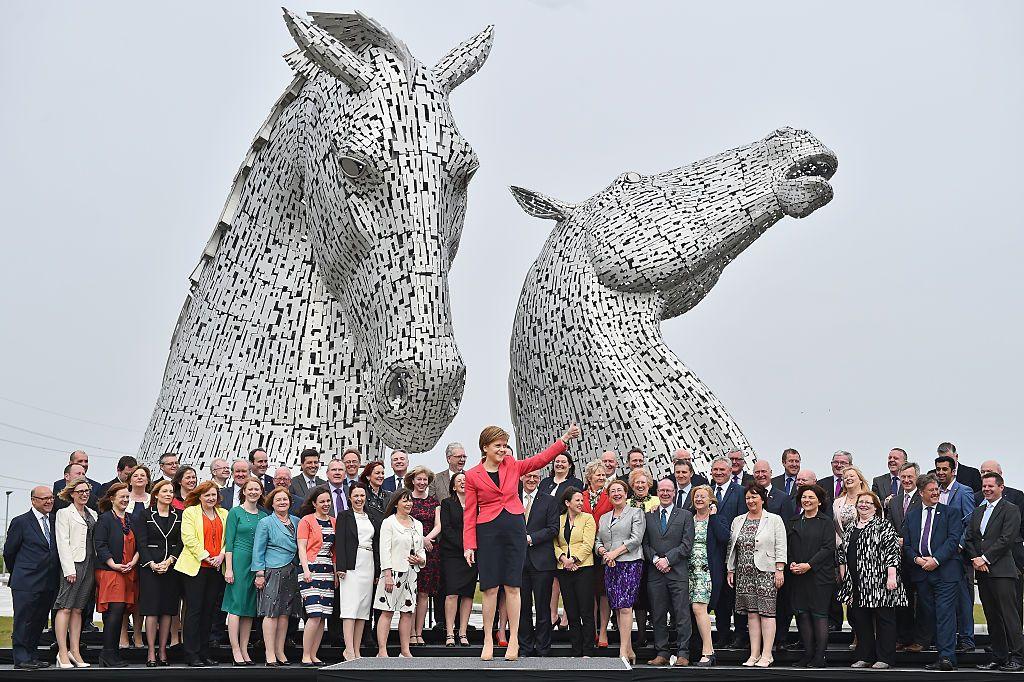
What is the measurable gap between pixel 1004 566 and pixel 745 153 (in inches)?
202

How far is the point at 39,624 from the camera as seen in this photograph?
8.30 metres

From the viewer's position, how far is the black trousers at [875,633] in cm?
848

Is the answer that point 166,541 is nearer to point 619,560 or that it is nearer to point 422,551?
point 422,551

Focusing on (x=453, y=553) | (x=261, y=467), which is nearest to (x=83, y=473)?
(x=261, y=467)

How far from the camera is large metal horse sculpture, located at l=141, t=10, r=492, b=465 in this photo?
7.82 metres

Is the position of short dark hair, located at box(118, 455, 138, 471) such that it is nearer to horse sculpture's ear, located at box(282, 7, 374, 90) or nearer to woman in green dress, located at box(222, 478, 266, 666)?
woman in green dress, located at box(222, 478, 266, 666)

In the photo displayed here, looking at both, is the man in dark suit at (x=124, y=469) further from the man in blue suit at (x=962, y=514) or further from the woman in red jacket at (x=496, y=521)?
the man in blue suit at (x=962, y=514)

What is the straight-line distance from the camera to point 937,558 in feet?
27.9

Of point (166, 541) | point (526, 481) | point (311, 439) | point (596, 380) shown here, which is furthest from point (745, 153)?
point (166, 541)

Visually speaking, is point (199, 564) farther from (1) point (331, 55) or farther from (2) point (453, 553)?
(1) point (331, 55)

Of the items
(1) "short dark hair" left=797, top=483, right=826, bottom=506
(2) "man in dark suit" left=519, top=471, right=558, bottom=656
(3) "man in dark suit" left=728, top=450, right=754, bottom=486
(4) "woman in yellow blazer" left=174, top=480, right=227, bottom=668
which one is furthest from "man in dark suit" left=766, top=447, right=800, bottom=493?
(4) "woman in yellow blazer" left=174, top=480, right=227, bottom=668

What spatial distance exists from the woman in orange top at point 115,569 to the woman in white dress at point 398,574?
65.9 inches

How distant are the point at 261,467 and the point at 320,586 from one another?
965mm

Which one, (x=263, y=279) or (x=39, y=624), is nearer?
(x=39, y=624)
